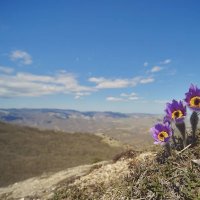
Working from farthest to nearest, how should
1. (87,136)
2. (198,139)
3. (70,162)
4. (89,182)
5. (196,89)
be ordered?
(87,136)
(70,162)
(89,182)
(198,139)
(196,89)

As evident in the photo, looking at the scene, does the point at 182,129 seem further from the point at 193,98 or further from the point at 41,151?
the point at 41,151

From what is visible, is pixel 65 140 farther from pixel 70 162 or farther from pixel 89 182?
pixel 89 182

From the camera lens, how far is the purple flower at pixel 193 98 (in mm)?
5661

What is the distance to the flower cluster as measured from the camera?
5699 millimetres

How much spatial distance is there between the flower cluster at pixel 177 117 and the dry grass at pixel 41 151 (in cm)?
3755

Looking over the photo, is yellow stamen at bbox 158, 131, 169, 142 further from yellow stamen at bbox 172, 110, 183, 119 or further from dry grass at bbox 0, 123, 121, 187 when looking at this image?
dry grass at bbox 0, 123, 121, 187

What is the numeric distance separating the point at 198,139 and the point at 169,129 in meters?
0.76

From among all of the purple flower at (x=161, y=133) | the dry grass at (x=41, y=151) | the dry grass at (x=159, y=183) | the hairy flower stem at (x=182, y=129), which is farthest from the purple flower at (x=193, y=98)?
the dry grass at (x=41, y=151)

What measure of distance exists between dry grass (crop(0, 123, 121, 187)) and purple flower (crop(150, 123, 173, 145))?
37534 mm

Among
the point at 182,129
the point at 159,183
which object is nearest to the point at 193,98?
the point at 182,129

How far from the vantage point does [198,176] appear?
5.00 metres

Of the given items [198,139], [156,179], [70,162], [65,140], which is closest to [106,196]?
[156,179]

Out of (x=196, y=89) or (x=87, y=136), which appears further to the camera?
(x=87, y=136)

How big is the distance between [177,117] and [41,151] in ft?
211
